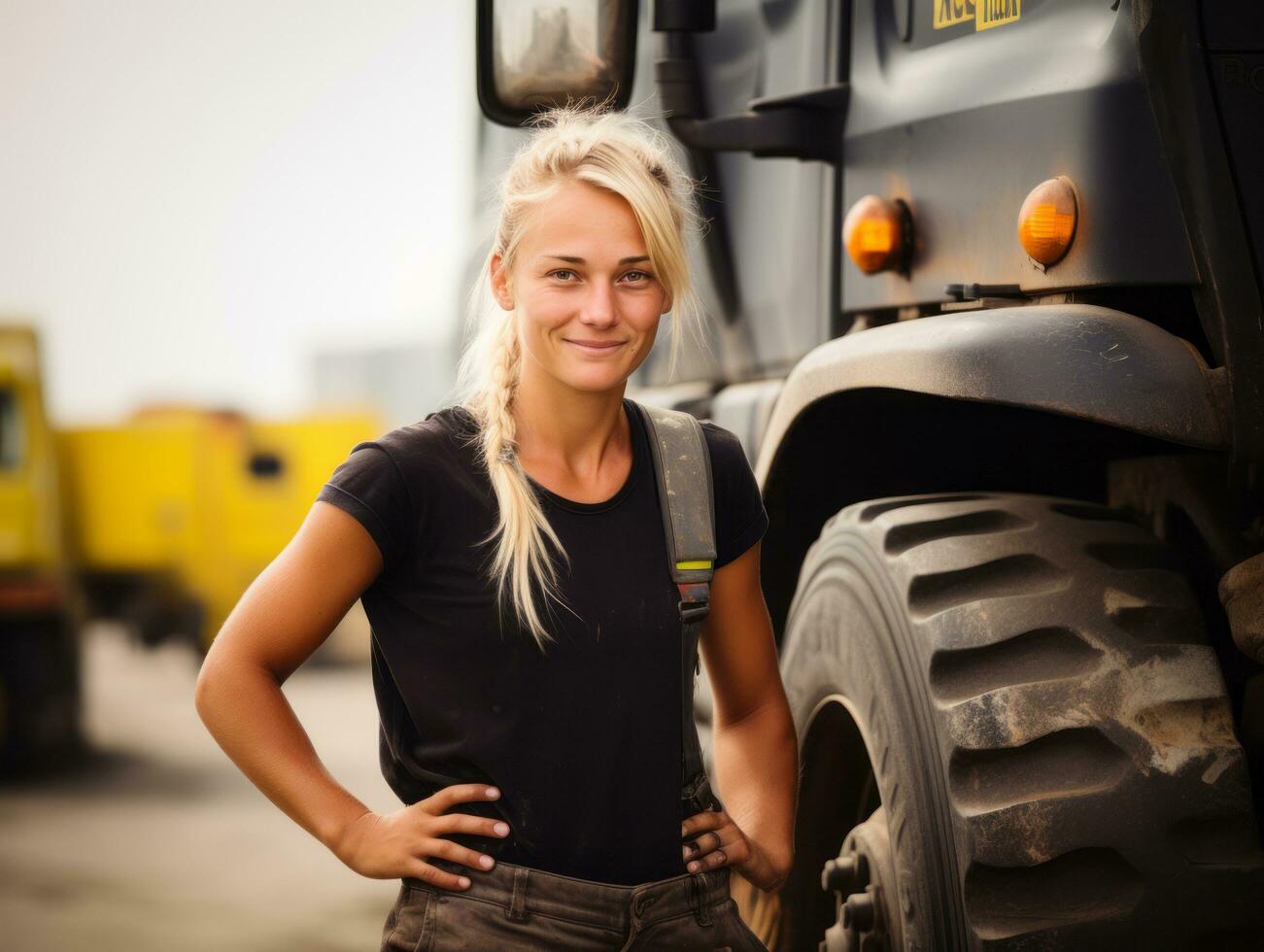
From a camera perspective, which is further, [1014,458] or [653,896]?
[1014,458]

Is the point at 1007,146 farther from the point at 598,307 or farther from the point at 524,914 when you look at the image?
the point at 524,914

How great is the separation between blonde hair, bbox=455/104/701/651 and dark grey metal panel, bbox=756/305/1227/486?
0.42 meters

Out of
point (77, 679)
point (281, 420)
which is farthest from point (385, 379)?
point (77, 679)

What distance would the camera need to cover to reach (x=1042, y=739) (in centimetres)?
231

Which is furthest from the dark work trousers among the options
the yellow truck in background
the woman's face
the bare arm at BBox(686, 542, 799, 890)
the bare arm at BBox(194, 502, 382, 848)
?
the yellow truck in background

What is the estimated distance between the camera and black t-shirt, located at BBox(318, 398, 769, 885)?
212 centimetres

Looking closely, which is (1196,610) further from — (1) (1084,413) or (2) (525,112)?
(2) (525,112)

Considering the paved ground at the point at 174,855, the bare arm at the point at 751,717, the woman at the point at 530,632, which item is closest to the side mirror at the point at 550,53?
the woman at the point at 530,632

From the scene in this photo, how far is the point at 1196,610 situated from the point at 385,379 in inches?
1106

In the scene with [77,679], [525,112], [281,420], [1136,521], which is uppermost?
[525,112]

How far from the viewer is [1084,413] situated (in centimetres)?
224

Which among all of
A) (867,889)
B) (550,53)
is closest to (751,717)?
Answer: (867,889)

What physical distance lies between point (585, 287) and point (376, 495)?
0.40 m

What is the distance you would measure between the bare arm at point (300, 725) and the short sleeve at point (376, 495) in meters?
0.02
